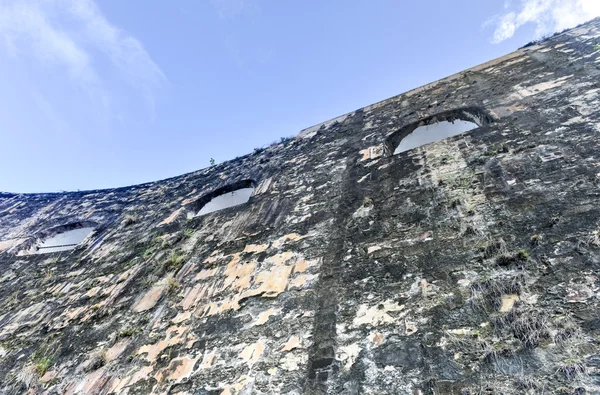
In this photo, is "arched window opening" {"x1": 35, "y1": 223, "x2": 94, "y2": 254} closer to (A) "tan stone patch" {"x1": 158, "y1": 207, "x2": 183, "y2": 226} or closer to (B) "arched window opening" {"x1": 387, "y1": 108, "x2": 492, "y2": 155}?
(A) "tan stone patch" {"x1": 158, "y1": 207, "x2": 183, "y2": 226}

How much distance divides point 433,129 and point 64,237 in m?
7.65

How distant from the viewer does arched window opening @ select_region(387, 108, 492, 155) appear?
5.16m

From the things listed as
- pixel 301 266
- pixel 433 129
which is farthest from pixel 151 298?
pixel 433 129

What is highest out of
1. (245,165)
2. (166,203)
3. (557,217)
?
(245,165)

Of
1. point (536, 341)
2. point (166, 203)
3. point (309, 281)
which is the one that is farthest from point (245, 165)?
point (536, 341)

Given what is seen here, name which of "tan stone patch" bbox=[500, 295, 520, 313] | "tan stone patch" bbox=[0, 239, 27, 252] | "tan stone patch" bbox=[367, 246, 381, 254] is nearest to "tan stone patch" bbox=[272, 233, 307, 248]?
"tan stone patch" bbox=[367, 246, 381, 254]

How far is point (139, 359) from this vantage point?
11.2 feet

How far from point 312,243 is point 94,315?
2.76 m

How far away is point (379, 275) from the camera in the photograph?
3.06 metres

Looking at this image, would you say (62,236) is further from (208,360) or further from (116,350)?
(208,360)

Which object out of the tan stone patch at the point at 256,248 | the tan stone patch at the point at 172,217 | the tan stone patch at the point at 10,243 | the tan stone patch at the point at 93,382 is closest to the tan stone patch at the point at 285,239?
the tan stone patch at the point at 256,248

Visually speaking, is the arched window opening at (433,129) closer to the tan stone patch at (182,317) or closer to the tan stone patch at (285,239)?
the tan stone patch at (285,239)

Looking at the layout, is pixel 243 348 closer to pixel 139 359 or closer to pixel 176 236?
pixel 139 359

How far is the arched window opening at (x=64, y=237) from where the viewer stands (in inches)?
300
